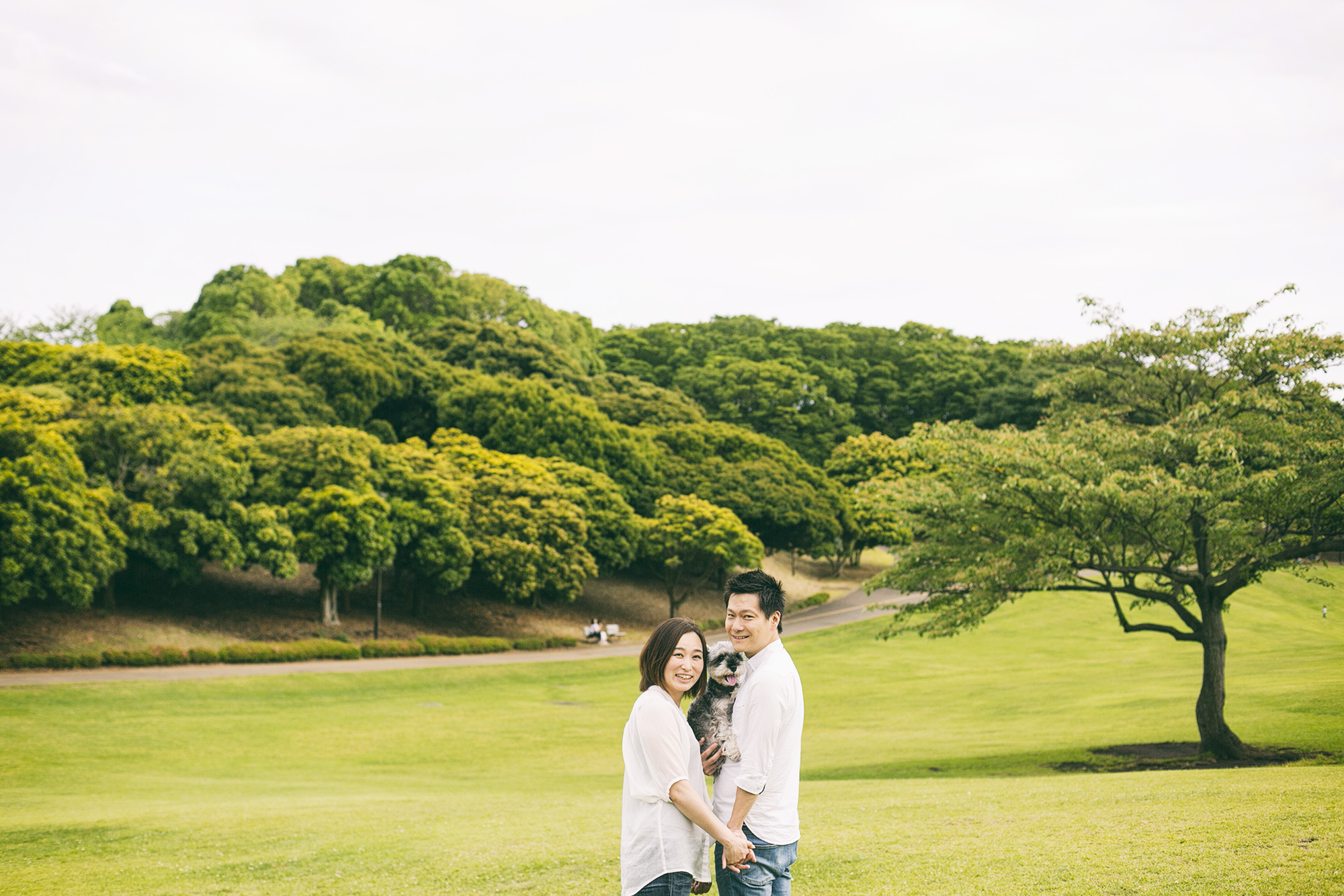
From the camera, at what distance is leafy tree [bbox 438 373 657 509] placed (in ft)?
148

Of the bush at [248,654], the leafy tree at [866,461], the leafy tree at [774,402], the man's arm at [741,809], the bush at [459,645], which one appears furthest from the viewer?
the leafy tree at [774,402]

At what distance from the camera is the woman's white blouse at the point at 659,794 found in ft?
12.2

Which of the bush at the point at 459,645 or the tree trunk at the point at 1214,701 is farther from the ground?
the tree trunk at the point at 1214,701

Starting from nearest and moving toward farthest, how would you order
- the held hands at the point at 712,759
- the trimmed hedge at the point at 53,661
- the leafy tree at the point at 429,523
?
1. the held hands at the point at 712,759
2. the trimmed hedge at the point at 53,661
3. the leafy tree at the point at 429,523

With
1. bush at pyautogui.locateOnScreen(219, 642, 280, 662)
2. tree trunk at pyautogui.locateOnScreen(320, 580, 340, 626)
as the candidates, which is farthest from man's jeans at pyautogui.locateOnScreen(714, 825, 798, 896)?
tree trunk at pyautogui.locateOnScreen(320, 580, 340, 626)

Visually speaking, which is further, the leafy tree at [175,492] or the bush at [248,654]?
the leafy tree at [175,492]

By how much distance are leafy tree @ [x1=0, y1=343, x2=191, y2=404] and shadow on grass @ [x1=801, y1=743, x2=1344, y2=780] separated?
34.2 metres

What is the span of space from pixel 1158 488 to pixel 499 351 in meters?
45.5

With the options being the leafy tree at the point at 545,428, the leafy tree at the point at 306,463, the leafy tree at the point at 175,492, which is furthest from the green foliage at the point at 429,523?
the leafy tree at the point at 545,428

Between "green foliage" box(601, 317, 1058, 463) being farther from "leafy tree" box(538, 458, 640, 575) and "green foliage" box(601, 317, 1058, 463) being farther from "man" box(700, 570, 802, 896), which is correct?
"man" box(700, 570, 802, 896)

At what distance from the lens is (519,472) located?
131ft

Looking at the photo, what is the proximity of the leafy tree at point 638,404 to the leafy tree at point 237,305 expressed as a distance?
80.7ft

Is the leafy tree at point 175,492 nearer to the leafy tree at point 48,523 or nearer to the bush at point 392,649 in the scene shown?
the leafy tree at point 48,523

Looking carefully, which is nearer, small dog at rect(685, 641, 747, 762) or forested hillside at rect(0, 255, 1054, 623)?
small dog at rect(685, 641, 747, 762)
